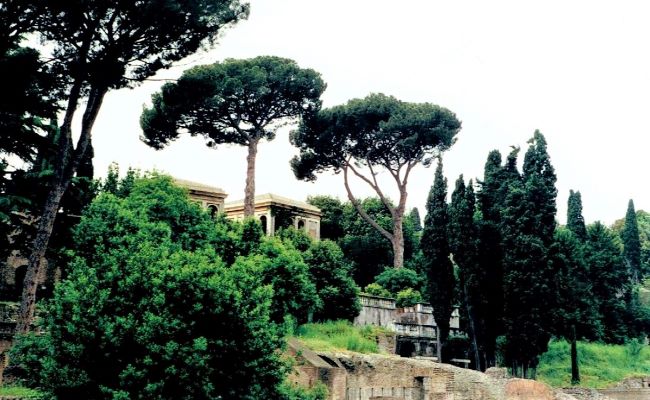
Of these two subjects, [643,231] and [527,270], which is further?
[643,231]

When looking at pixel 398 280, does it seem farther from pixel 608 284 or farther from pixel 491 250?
pixel 608 284

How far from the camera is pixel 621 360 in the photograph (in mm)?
29875

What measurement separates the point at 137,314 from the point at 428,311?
1787cm

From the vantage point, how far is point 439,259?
84.4ft

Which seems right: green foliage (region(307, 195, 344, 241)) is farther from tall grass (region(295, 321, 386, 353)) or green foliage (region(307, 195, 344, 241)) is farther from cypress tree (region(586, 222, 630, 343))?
tall grass (region(295, 321, 386, 353))

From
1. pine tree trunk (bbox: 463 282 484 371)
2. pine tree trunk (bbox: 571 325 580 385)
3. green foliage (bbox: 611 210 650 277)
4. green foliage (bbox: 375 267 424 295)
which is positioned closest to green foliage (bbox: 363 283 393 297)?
green foliage (bbox: 375 267 424 295)

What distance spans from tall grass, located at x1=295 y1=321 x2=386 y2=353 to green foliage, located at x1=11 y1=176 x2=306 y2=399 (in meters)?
3.97

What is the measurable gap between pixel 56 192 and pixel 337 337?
7.68m

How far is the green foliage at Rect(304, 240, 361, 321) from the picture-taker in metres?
20.4

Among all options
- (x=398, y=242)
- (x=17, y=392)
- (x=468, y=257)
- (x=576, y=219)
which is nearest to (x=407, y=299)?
(x=468, y=257)

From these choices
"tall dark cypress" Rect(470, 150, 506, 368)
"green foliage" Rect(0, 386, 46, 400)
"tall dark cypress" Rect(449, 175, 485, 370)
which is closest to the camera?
"green foliage" Rect(0, 386, 46, 400)

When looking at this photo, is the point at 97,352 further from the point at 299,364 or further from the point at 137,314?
the point at 299,364

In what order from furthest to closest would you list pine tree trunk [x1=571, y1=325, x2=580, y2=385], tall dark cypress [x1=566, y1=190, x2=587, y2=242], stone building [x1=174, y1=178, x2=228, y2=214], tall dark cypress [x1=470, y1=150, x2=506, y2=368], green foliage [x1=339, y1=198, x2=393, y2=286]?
tall dark cypress [x1=566, y1=190, x2=587, y2=242], green foliage [x1=339, y1=198, x2=393, y2=286], stone building [x1=174, y1=178, x2=228, y2=214], pine tree trunk [x1=571, y1=325, x2=580, y2=385], tall dark cypress [x1=470, y1=150, x2=506, y2=368]

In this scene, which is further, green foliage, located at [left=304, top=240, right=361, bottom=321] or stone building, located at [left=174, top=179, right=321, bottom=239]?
stone building, located at [left=174, top=179, right=321, bottom=239]
